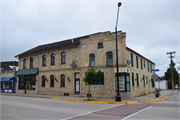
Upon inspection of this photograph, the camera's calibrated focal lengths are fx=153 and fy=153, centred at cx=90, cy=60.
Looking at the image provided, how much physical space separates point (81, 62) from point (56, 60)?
493 centimetres

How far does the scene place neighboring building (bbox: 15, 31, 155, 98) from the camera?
1847 centimetres

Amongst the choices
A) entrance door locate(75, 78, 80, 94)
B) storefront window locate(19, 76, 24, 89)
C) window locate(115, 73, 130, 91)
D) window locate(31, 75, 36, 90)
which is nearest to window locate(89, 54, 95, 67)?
entrance door locate(75, 78, 80, 94)

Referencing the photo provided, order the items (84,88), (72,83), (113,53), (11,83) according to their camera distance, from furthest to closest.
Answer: (11,83) → (72,83) → (84,88) → (113,53)

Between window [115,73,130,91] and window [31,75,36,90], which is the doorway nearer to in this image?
window [115,73,130,91]

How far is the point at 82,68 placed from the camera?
21109 mm

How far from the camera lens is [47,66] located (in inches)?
989

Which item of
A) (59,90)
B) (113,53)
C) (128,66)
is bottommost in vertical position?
(59,90)

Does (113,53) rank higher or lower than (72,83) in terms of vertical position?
higher

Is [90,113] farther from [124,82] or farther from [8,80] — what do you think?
[8,80]

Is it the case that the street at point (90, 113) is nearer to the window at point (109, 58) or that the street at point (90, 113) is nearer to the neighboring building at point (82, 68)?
the neighboring building at point (82, 68)

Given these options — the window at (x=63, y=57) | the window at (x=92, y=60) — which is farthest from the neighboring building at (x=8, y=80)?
the window at (x=92, y=60)

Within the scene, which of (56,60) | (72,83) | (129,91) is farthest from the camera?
(56,60)

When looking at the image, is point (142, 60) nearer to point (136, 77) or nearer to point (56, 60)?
point (136, 77)

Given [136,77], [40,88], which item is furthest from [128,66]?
[40,88]
